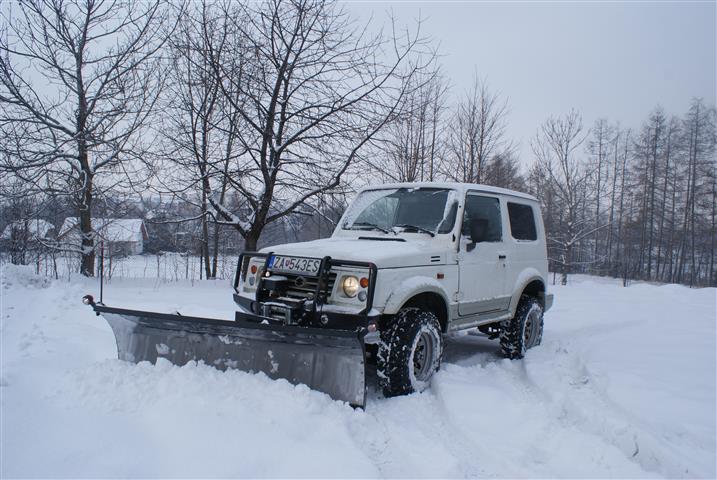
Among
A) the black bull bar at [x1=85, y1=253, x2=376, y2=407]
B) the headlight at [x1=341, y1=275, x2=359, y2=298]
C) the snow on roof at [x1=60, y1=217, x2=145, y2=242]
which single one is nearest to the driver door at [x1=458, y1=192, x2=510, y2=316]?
the headlight at [x1=341, y1=275, x2=359, y2=298]

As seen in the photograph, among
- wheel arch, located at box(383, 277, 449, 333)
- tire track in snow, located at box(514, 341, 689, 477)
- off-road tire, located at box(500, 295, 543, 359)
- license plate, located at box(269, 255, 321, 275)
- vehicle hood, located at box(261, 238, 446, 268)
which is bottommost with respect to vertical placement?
tire track in snow, located at box(514, 341, 689, 477)

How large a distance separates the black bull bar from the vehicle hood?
0.53ft

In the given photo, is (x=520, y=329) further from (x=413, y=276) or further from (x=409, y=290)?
(x=409, y=290)

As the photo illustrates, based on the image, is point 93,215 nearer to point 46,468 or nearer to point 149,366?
point 149,366

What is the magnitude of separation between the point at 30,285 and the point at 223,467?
31.1 feet

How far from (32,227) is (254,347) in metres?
13.2

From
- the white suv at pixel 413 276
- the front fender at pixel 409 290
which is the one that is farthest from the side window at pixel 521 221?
the front fender at pixel 409 290

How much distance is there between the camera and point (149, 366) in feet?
13.6

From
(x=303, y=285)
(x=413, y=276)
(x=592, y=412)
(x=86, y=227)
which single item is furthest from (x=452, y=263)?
(x=86, y=227)

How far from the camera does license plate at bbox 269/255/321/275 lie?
425cm

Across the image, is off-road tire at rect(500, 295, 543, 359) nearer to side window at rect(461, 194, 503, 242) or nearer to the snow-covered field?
the snow-covered field

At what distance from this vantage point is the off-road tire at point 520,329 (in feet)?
19.6

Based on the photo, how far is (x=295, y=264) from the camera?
4.39 m

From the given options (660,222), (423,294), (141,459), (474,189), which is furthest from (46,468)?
(660,222)
